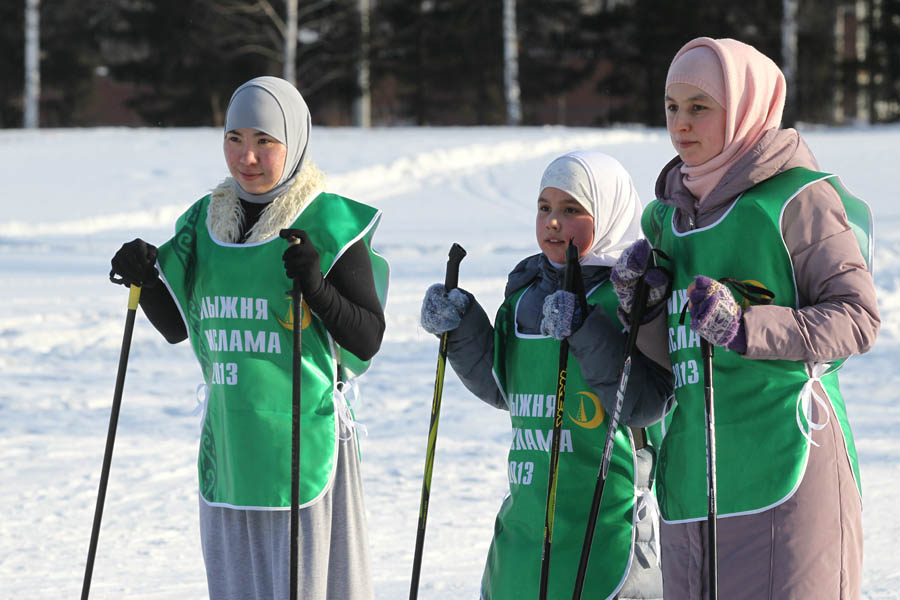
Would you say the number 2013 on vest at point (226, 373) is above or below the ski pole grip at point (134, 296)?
below

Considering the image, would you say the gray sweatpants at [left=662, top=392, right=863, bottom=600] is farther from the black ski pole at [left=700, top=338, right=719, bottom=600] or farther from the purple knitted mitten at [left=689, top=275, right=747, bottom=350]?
the purple knitted mitten at [left=689, top=275, right=747, bottom=350]

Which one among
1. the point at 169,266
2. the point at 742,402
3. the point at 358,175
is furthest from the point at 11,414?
the point at 358,175

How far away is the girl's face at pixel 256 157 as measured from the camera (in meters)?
2.90

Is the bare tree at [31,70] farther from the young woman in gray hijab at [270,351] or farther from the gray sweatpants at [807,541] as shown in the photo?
the gray sweatpants at [807,541]

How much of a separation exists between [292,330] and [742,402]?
3.58 feet

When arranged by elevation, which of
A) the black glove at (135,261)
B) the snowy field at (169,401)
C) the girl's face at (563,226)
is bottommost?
the snowy field at (169,401)

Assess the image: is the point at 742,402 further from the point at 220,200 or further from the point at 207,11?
the point at 207,11

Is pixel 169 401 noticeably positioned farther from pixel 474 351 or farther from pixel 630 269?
pixel 630 269

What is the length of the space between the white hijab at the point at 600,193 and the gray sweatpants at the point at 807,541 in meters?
0.69

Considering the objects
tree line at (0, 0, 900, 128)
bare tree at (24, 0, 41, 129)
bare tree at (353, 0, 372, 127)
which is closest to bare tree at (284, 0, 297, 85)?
tree line at (0, 0, 900, 128)

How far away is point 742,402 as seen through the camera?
2.44m

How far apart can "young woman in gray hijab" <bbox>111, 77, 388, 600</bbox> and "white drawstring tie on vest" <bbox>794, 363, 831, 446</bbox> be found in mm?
1030

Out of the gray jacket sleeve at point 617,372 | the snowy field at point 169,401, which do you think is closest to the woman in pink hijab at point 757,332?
the gray jacket sleeve at point 617,372

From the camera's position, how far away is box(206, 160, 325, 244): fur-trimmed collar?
2.88 m
